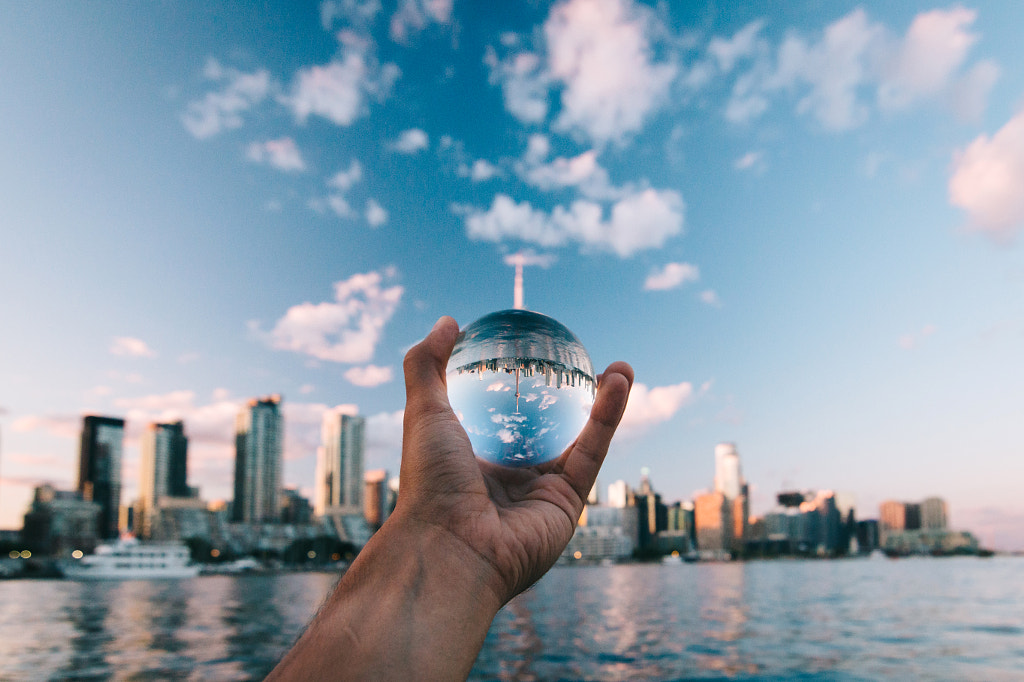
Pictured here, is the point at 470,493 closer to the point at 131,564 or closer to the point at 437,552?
the point at 437,552

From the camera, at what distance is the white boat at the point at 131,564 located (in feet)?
308

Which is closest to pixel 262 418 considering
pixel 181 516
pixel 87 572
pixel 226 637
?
pixel 181 516

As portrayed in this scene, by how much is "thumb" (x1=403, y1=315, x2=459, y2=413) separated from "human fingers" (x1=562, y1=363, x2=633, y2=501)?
0.92 meters

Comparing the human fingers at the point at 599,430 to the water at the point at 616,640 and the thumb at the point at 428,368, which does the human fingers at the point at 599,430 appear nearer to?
the thumb at the point at 428,368

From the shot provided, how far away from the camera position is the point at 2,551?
134 meters

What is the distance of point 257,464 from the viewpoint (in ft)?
622

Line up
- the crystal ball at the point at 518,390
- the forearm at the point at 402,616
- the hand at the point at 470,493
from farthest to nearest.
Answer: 1. the crystal ball at the point at 518,390
2. the hand at the point at 470,493
3. the forearm at the point at 402,616

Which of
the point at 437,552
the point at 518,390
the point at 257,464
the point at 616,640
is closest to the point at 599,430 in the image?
the point at 518,390

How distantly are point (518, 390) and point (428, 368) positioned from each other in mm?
825

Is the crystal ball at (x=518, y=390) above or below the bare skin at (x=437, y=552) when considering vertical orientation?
above

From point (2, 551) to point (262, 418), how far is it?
70109mm

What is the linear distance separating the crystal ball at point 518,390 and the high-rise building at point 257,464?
200 m

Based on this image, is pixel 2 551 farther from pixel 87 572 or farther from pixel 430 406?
pixel 430 406

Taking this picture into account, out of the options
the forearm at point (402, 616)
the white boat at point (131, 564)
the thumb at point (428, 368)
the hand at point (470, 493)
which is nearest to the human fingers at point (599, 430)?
the hand at point (470, 493)
